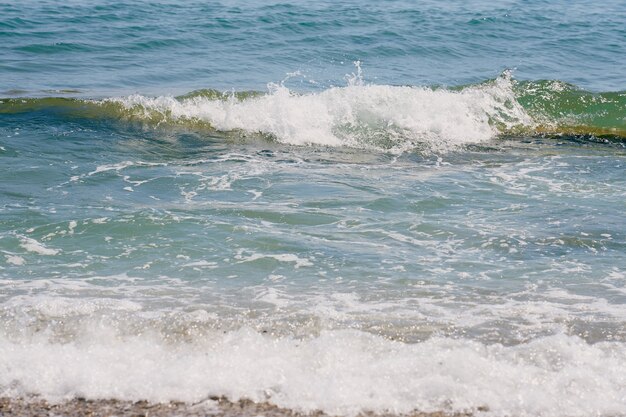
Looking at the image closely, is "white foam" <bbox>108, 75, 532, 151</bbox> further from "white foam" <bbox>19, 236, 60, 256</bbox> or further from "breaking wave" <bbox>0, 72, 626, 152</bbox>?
"white foam" <bbox>19, 236, 60, 256</bbox>

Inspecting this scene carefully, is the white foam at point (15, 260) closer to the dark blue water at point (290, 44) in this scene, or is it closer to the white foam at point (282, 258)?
the white foam at point (282, 258)

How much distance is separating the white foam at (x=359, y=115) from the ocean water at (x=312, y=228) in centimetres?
5

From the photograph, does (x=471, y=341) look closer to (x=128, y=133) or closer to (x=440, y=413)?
(x=440, y=413)

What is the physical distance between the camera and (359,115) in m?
13.3

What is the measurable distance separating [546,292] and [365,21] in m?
16.6

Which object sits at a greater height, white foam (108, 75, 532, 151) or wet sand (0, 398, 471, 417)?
wet sand (0, 398, 471, 417)

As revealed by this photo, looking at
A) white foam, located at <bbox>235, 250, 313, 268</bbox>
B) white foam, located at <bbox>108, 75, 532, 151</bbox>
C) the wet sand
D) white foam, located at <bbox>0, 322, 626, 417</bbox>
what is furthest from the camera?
white foam, located at <bbox>108, 75, 532, 151</bbox>

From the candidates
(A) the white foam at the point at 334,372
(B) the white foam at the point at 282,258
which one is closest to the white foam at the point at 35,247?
(B) the white foam at the point at 282,258

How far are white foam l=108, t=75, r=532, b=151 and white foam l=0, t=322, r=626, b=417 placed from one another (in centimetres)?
682

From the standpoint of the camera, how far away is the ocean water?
5117 mm

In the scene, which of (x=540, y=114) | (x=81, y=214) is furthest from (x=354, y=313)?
(x=540, y=114)

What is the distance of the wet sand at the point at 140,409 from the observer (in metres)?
4.67

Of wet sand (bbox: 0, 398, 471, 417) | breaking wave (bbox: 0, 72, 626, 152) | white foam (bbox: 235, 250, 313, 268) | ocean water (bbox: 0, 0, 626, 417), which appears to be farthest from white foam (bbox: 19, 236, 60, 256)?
breaking wave (bbox: 0, 72, 626, 152)

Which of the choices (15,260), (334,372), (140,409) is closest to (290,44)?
(15,260)
